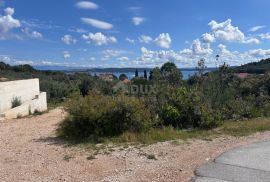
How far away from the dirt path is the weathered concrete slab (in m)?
0.30

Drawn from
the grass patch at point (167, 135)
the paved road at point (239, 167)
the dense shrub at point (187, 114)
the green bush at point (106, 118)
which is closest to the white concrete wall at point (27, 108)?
the green bush at point (106, 118)

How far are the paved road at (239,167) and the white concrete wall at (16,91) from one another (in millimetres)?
12374

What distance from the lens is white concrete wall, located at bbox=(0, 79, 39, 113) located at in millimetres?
17159

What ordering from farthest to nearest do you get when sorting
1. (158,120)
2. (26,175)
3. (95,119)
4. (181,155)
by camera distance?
1. (158,120)
2. (95,119)
3. (181,155)
4. (26,175)

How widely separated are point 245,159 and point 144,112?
10.7 ft

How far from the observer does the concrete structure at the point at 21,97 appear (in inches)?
669

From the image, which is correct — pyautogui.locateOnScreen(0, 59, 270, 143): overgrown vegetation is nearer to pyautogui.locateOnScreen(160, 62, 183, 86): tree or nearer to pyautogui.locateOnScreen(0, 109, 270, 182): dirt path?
pyautogui.locateOnScreen(160, 62, 183, 86): tree

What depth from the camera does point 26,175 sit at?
621 centimetres

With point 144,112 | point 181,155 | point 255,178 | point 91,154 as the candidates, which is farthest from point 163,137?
point 255,178

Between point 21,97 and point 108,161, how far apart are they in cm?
1400

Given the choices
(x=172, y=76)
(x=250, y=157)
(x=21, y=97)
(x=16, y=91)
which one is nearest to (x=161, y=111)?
(x=250, y=157)

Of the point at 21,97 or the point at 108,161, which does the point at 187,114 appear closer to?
the point at 108,161

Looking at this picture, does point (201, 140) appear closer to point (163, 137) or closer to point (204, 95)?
point (163, 137)

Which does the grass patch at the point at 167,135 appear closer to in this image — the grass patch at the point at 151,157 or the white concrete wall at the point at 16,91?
the grass patch at the point at 151,157
